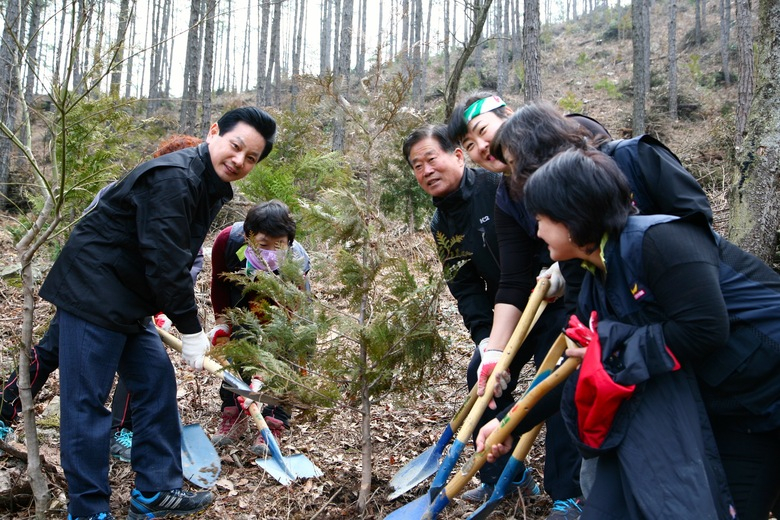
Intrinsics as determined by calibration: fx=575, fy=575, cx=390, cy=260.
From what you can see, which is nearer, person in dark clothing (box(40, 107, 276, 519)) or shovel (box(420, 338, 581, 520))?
shovel (box(420, 338, 581, 520))

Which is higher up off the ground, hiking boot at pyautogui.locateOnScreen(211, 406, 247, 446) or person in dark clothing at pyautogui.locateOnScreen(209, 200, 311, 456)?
person in dark clothing at pyautogui.locateOnScreen(209, 200, 311, 456)

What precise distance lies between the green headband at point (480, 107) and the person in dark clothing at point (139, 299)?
42.7 inches

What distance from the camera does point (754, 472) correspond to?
1.78m

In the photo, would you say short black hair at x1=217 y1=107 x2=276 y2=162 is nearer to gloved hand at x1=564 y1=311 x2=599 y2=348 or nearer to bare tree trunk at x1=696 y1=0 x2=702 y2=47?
gloved hand at x1=564 y1=311 x2=599 y2=348

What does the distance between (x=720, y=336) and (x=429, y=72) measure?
119 feet

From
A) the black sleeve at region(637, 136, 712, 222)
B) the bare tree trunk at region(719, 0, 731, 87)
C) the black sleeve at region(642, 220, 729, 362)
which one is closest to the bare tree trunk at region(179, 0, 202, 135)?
the black sleeve at region(637, 136, 712, 222)

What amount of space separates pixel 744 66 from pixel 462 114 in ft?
37.1

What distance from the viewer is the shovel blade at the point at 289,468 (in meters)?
3.48

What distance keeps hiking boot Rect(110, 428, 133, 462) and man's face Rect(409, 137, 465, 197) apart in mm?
2598

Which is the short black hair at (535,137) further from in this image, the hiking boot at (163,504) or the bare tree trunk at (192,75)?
the bare tree trunk at (192,75)

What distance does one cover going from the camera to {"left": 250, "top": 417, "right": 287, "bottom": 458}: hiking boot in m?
3.83

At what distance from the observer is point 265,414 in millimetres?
4441

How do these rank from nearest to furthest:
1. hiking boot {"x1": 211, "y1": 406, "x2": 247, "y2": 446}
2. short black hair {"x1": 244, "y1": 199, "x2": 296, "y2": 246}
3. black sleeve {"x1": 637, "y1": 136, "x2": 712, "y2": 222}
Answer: black sleeve {"x1": 637, "y1": 136, "x2": 712, "y2": 222} → short black hair {"x1": 244, "y1": 199, "x2": 296, "y2": 246} → hiking boot {"x1": 211, "y1": 406, "x2": 247, "y2": 446}

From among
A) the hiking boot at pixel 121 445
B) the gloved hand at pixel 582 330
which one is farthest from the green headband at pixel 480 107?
the hiking boot at pixel 121 445
